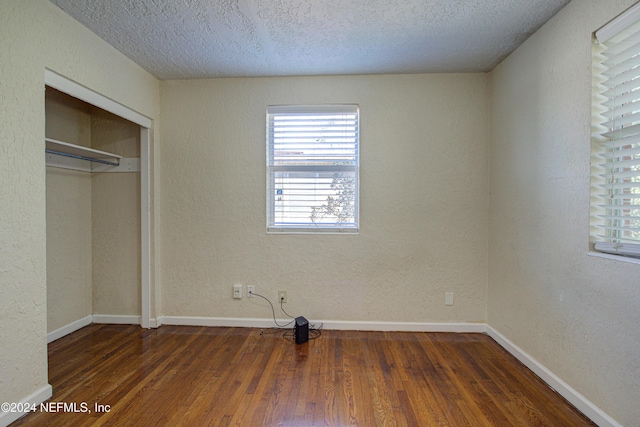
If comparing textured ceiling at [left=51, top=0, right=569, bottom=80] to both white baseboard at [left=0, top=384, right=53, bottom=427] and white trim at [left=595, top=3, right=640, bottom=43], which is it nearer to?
white trim at [left=595, top=3, right=640, bottom=43]

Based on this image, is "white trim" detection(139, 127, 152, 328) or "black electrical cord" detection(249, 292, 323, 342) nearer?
"black electrical cord" detection(249, 292, 323, 342)

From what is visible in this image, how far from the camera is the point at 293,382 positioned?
183 centimetres

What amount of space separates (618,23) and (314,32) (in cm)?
168

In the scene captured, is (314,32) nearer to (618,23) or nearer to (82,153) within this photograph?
(618,23)

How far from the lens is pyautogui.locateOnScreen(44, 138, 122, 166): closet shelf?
216 cm

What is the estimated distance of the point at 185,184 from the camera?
271 centimetres

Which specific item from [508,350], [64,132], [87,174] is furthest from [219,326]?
[508,350]

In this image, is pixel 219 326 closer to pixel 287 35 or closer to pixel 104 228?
pixel 104 228

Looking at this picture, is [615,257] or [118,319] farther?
[118,319]

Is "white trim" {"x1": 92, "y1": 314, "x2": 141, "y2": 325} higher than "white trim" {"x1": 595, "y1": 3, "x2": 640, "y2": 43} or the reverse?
the reverse

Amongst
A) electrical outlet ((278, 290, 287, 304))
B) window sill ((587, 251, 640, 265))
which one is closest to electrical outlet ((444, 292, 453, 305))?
window sill ((587, 251, 640, 265))

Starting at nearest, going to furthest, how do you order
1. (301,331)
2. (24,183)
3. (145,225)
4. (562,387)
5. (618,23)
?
(618,23)
(24,183)
(562,387)
(301,331)
(145,225)

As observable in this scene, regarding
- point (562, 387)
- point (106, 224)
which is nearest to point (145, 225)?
point (106, 224)

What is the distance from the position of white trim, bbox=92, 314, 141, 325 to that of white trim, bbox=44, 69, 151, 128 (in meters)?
1.87
